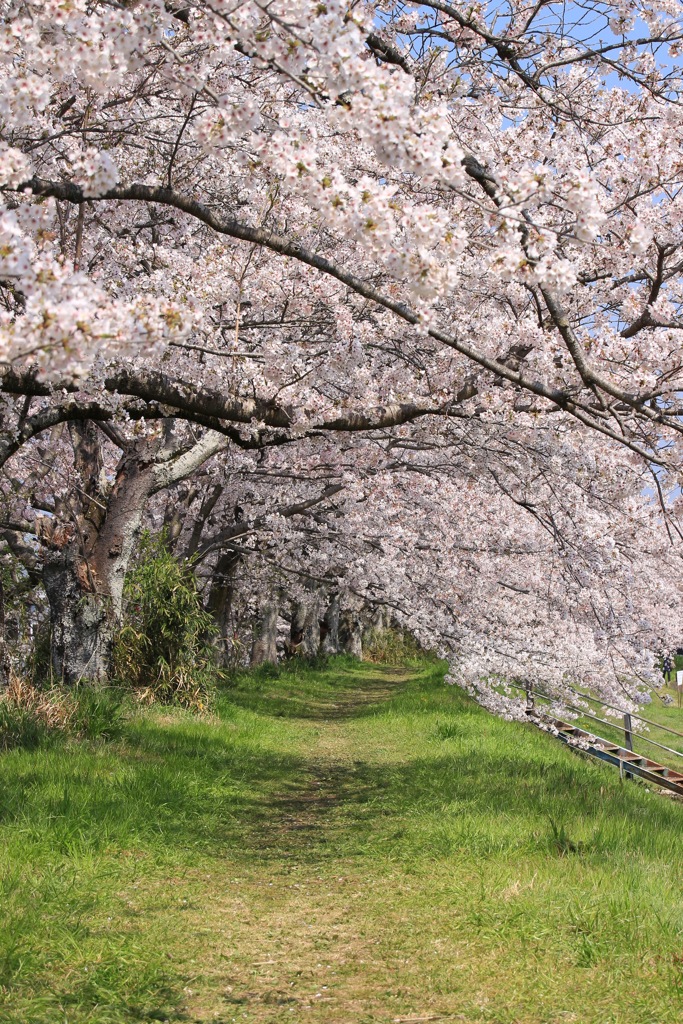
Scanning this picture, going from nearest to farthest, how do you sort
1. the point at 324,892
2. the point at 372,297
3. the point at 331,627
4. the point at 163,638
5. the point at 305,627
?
the point at 372,297, the point at 324,892, the point at 163,638, the point at 305,627, the point at 331,627

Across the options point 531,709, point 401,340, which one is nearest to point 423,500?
point 531,709

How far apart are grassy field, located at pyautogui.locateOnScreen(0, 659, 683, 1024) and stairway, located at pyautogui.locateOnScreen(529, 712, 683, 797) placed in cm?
303

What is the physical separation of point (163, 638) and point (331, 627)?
21963mm

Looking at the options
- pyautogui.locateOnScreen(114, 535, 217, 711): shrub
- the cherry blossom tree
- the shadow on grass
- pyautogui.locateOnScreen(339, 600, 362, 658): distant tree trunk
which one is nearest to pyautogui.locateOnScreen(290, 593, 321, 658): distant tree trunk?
the shadow on grass

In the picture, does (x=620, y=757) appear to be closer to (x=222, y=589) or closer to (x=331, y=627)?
(x=222, y=589)

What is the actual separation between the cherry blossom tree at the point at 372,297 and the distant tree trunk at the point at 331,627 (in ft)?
49.5

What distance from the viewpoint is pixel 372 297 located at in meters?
4.52

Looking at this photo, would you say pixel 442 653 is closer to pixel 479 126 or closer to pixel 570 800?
pixel 570 800

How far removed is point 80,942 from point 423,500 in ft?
30.6

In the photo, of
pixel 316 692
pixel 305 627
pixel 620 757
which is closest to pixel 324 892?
pixel 620 757

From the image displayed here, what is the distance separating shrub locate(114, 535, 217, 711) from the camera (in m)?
11.8

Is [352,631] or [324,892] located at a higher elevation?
[352,631]

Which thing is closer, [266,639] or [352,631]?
[266,639]

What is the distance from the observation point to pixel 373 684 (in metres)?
25.1
